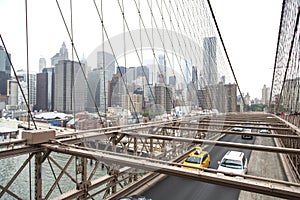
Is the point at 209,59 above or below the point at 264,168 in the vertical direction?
above

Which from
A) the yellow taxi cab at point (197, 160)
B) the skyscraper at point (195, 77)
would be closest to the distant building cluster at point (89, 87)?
the yellow taxi cab at point (197, 160)

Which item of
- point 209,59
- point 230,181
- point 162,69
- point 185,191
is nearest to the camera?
point 230,181

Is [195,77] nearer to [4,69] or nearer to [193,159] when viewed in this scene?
[193,159]

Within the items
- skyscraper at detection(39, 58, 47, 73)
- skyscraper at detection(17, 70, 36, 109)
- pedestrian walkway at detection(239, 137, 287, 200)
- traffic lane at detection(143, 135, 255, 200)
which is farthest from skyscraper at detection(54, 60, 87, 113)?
pedestrian walkway at detection(239, 137, 287, 200)

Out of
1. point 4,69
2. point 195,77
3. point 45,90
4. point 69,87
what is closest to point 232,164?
point 69,87

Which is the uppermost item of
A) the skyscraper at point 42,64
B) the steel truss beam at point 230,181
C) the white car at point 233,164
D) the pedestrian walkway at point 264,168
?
the skyscraper at point 42,64

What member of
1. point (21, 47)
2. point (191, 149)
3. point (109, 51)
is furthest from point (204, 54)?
point (21, 47)

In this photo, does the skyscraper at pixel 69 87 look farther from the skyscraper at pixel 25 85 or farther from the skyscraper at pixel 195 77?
the skyscraper at pixel 195 77

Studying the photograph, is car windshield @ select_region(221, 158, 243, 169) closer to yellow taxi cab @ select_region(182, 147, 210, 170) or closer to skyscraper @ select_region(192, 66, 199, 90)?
yellow taxi cab @ select_region(182, 147, 210, 170)

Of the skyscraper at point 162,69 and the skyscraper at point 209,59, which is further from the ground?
the skyscraper at point 209,59

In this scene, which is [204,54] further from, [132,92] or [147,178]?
[147,178]

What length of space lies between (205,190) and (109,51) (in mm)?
4042

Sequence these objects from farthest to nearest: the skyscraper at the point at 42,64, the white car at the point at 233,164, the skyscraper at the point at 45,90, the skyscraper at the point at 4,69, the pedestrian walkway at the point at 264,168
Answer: the white car at the point at 233,164
the pedestrian walkway at the point at 264,168
the skyscraper at the point at 42,64
the skyscraper at the point at 45,90
the skyscraper at the point at 4,69

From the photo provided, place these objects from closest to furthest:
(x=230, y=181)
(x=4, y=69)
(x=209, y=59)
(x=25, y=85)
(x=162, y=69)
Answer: (x=230, y=181) < (x=4, y=69) < (x=25, y=85) < (x=162, y=69) < (x=209, y=59)
